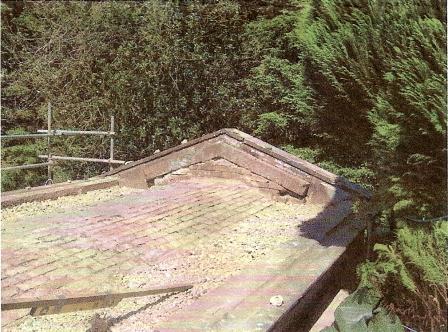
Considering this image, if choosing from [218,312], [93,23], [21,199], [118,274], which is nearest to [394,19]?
[218,312]

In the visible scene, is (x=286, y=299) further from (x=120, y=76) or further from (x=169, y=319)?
(x=120, y=76)

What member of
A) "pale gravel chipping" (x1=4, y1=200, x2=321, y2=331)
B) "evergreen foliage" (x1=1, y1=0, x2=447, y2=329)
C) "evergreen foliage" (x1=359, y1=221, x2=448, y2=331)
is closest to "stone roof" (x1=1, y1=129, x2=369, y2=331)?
"pale gravel chipping" (x1=4, y1=200, x2=321, y2=331)

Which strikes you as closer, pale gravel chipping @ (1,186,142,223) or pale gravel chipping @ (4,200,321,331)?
pale gravel chipping @ (4,200,321,331)

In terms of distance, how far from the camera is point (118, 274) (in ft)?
12.4

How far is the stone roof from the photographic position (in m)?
3.29

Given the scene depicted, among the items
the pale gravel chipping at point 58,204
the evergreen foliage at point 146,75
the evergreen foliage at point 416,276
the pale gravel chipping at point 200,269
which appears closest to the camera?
the pale gravel chipping at point 200,269

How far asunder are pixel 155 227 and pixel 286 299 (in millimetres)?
1903

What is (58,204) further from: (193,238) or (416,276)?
(416,276)

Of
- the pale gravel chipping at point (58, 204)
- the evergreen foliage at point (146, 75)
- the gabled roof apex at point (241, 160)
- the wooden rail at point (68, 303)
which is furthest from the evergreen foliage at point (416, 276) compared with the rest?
the evergreen foliage at point (146, 75)

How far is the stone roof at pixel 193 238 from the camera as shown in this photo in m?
3.29

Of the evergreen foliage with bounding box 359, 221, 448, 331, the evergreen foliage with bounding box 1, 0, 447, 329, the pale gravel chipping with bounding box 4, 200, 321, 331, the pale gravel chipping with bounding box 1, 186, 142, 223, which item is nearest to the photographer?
the pale gravel chipping with bounding box 4, 200, 321, 331

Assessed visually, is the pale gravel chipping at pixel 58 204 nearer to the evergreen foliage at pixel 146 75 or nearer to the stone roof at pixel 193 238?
the stone roof at pixel 193 238

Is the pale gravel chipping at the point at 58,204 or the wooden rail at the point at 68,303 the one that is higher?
the wooden rail at the point at 68,303

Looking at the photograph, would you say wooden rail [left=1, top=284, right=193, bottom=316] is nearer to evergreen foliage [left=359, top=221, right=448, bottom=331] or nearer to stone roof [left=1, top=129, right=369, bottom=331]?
stone roof [left=1, top=129, right=369, bottom=331]
